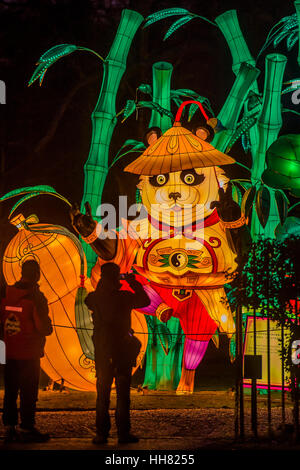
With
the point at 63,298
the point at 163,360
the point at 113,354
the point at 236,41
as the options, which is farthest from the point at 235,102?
the point at 113,354

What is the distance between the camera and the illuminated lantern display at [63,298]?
1029 centimetres

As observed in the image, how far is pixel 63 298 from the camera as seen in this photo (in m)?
10.4

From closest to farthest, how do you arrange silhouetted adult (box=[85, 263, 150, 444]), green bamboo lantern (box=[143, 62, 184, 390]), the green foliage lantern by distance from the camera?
1. silhouetted adult (box=[85, 263, 150, 444])
2. the green foliage lantern
3. green bamboo lantern (box=[143, 62, 184, 390])

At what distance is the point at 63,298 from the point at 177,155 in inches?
95.3

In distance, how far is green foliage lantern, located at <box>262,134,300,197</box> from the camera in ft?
31.0

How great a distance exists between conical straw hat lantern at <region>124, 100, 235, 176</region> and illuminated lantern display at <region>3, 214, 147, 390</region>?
1459 millimetres

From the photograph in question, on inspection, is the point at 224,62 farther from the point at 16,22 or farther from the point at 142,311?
the point at 142,311

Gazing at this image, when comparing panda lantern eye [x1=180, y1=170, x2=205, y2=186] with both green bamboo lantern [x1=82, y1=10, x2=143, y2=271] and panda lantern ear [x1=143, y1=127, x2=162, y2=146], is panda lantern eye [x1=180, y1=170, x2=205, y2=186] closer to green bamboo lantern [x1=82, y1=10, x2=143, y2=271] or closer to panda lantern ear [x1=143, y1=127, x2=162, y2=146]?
panda lantern ear [x1=143, y1=127, x2=162, y2=146]

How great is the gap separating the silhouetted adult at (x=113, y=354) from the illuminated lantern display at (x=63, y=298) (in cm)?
306

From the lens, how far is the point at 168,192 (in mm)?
10117

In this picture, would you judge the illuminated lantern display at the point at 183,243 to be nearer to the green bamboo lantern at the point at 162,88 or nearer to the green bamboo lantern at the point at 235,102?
the green bamboo lantern at the point at 235,102

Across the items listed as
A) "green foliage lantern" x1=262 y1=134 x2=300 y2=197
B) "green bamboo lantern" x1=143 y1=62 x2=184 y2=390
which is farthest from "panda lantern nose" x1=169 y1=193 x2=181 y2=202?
"green bamboo lantern" x1=143 y1=62 x2=184 y2=390

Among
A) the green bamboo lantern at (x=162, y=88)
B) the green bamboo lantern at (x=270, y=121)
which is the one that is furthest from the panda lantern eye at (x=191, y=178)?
the green bamboo lantern at (x=162, y=88)
